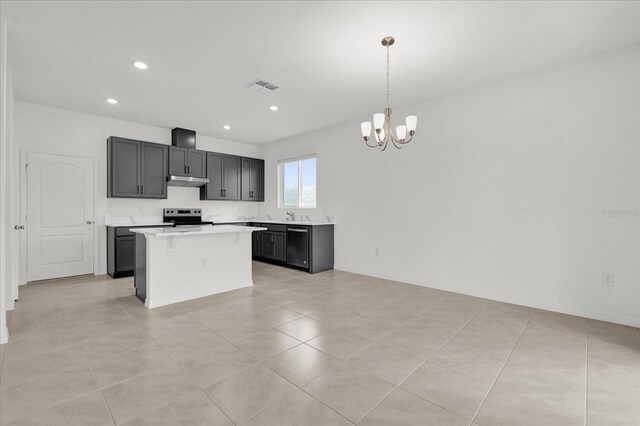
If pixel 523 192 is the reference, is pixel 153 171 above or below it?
above

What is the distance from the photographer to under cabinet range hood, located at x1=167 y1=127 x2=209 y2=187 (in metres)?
5.84

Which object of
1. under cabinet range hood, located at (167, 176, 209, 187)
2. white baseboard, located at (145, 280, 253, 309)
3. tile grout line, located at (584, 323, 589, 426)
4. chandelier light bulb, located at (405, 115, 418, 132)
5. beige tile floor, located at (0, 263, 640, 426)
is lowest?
tile grout line, located at (584, 323, 589, 426)

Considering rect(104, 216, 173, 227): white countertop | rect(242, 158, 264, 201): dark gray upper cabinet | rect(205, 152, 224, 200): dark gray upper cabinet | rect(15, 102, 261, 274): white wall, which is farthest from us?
rect(242, 158, 264, 201): dark gray upper cabinet

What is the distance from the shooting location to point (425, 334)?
2785 millimetres

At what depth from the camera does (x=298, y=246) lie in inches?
220

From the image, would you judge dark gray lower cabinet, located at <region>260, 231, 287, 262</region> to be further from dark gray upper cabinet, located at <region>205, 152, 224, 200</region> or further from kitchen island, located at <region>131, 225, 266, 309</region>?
kitchen island, located at <region>131, 225, 266, 309</region>

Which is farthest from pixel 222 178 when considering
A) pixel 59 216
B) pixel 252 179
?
pixel 59 216

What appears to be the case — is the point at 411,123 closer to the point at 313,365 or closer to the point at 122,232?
the point at 313,365

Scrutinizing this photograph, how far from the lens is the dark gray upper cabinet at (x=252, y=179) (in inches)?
277

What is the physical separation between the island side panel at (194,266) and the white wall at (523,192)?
213 cm

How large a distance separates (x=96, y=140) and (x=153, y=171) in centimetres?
99

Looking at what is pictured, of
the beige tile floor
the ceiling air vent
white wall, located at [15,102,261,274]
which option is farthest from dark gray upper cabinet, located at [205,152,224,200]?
the beige tile floor

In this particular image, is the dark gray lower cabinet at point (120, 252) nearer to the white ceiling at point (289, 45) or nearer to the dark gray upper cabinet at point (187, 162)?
the dark gray upper cabinet at point (187, 162)

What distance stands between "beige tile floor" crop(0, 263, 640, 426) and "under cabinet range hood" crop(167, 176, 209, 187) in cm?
261
